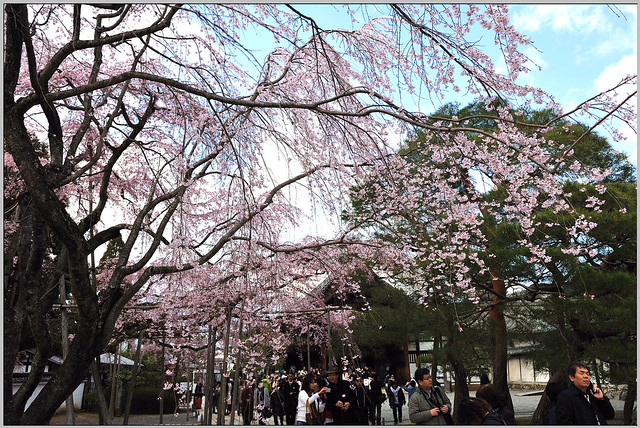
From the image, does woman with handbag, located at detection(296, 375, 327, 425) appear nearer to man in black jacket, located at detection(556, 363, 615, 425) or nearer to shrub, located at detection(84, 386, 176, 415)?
man in black jacket, located at detection(556, 363, 615, 425)

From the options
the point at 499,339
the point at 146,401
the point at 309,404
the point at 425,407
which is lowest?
the point at 146,401

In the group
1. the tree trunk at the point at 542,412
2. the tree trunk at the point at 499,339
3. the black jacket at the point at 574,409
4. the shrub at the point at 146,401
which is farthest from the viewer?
the shrub at the point at 146,401

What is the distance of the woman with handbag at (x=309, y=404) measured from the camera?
698 centimetres

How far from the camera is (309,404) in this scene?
22.9ft

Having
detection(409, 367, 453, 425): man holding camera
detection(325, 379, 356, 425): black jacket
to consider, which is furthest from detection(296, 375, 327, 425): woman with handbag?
detection(409, 367, 453, 425): man holding camera

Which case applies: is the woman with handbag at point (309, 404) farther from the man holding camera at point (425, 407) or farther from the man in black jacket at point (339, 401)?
the man holding camera at point (425, 407)

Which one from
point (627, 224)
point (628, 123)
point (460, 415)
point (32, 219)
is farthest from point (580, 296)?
point (32, 219)

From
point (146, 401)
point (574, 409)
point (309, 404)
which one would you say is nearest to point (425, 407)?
point (574, 409)

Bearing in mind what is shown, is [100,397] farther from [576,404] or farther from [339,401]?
[576,404]

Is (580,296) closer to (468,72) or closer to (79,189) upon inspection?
(468,72)

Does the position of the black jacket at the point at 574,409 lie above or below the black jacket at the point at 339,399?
above

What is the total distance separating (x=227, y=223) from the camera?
7.36 meters

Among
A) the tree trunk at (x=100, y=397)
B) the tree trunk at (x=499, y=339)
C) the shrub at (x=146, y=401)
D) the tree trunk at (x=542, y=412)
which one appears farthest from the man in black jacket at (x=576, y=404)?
the shrub at (x=146, y=401)

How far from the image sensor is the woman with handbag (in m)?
6.98
